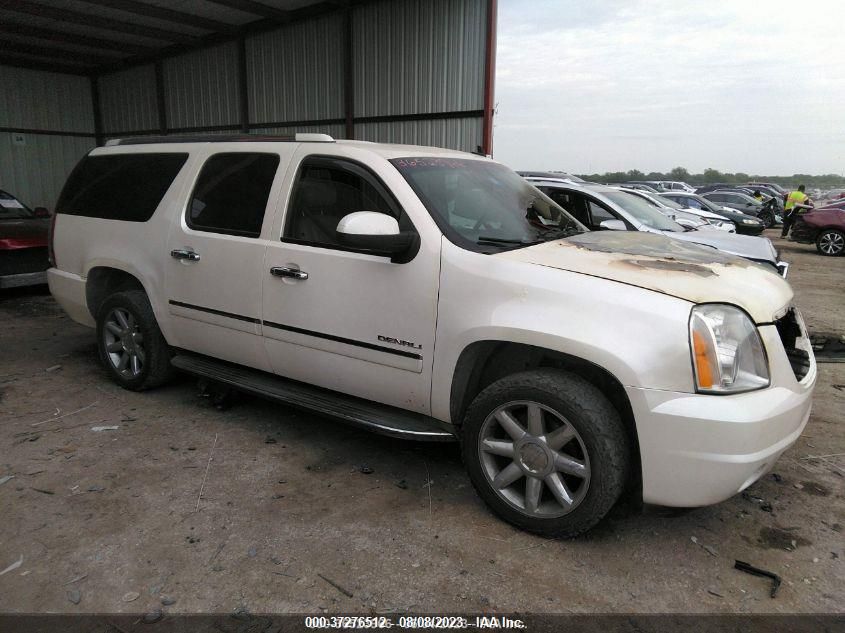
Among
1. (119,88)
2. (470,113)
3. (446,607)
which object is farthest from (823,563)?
(119,88)

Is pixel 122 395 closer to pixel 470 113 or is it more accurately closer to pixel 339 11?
pixel 470 113

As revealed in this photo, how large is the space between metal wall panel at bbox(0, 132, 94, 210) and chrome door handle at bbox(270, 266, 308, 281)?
1576 cm

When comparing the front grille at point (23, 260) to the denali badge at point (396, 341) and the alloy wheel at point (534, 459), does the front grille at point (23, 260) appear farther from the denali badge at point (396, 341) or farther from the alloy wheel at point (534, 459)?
the alloy wheel at point (534, 459)

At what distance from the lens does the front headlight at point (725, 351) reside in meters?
2.48

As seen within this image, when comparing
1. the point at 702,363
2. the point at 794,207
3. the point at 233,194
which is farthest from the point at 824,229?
the point at 233,194

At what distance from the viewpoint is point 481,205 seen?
3467mm

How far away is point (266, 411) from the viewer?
14.5 ft

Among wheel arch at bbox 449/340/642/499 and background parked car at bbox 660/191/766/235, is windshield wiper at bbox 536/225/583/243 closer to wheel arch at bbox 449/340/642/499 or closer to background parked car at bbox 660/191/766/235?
wheel arch at bbox 449/340/642/499

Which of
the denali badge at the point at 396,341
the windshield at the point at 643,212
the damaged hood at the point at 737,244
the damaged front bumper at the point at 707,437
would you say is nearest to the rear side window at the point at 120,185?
the denali badge at the point at 396,341

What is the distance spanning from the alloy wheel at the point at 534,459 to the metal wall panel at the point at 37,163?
1714cm

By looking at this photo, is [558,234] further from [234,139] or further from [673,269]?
[234,139]

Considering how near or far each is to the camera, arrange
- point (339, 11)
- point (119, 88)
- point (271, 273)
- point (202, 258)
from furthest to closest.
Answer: point (119, 88), point (339, 11), point (202, 258), point (271, 273)

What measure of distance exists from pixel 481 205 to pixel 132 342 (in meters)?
2.88

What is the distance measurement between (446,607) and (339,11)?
11.6 m
